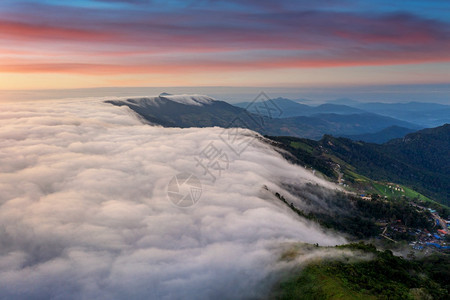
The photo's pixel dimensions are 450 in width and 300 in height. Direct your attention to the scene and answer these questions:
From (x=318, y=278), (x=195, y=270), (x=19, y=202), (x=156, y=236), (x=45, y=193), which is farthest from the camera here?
(x=45, y=193)

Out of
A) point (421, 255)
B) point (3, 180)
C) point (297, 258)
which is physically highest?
point (3, 180)

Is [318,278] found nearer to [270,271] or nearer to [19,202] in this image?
[270,271]

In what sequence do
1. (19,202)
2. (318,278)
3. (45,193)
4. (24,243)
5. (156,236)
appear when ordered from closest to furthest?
(318,278) → (24,243) → (156,236) → (19,202) → (45,193)

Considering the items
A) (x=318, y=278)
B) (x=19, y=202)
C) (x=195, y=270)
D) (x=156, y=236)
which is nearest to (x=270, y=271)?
(x=318, y=278)

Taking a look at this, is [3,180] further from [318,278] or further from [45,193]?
[318,278]

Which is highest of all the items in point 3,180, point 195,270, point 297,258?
point 3,180

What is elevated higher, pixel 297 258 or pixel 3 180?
pixel 3 180

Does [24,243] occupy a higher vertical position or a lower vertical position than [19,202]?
lower

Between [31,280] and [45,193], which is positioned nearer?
[31,280]

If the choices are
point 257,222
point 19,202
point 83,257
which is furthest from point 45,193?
point 257,222
